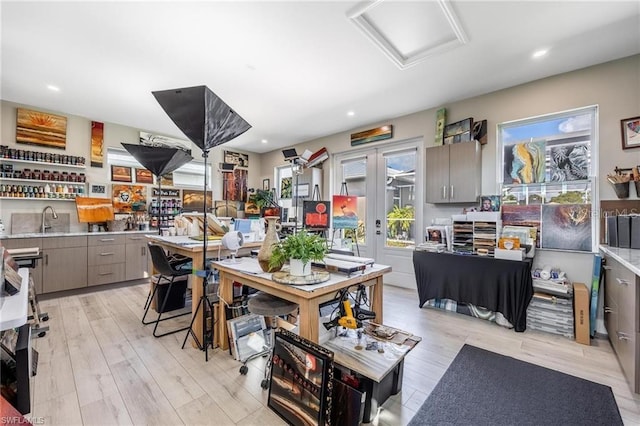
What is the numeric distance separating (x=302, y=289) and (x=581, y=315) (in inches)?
Result: 116

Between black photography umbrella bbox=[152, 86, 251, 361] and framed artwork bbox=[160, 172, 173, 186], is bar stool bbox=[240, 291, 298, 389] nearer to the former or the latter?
black photography umbrella bbox=[152, 86, 251, 361]

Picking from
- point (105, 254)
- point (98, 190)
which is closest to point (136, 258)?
point (105, 254)

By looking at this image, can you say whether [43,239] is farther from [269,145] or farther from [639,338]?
[639,338]

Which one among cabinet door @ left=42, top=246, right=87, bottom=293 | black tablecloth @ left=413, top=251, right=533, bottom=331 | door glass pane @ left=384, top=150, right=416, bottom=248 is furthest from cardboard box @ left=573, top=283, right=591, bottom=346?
cabinet door @ left=42, top=246, right=87, bottom=293

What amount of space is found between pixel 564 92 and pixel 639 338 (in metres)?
2.70

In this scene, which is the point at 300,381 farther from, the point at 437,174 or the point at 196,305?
the point at 437,174

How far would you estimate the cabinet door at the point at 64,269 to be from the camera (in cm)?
384

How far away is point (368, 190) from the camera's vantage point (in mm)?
5062

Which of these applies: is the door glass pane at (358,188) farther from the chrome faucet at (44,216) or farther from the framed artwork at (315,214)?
the chrome faucet at (44,216)

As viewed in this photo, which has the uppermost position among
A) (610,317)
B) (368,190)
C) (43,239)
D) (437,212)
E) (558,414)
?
(368,190)

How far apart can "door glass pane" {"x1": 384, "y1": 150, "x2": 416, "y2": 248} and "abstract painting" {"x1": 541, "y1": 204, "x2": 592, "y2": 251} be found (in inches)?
67.1

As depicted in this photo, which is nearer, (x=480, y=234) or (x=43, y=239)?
(x=480, y=234)

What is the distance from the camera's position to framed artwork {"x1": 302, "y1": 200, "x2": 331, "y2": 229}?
4.26 meters

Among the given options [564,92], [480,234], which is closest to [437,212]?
[480,234]
